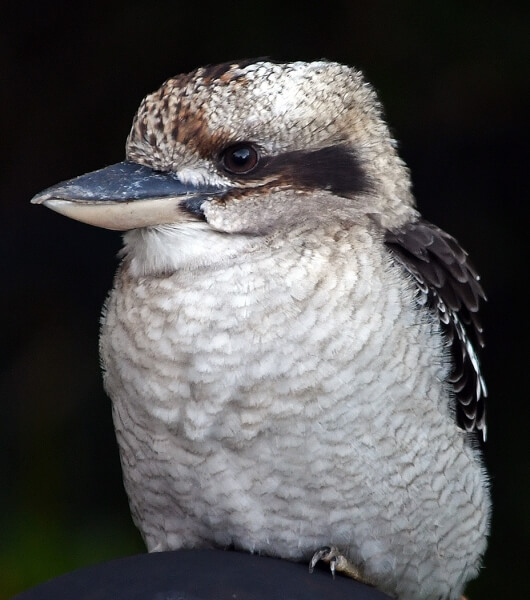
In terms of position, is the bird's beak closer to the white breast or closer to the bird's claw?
the white breast

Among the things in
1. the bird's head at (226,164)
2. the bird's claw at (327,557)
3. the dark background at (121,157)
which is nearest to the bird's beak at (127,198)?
the bird's head at (226,164)

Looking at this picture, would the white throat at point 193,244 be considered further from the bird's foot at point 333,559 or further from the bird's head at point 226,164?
the bird's foot at point 333,559

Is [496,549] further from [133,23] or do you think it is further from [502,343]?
[133,23]

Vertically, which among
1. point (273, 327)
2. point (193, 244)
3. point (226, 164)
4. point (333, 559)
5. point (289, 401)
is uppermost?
point (226, 164)

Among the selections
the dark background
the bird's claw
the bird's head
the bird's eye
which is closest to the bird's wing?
the bird's head

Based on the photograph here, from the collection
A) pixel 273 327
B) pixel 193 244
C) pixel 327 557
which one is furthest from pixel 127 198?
pixel 327 557

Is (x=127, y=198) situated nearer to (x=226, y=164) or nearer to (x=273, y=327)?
(x=226, y=164)
